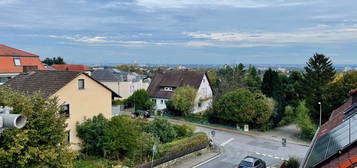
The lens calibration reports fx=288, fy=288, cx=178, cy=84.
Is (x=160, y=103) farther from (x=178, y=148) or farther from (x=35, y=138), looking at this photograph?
(x=35, y=138)

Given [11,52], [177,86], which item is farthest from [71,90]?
[177,86]

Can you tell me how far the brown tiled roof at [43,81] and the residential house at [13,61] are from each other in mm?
8484

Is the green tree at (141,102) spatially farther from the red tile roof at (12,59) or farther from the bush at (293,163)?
the bush at (293,163)

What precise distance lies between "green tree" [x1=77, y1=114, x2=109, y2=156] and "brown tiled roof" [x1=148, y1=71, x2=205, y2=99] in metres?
29.2

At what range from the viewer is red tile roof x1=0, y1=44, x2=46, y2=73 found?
115 ft

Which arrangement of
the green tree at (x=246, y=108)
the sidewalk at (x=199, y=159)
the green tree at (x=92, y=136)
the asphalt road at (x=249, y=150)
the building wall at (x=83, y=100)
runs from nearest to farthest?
1. the green tree at (x=92, y=136)
2. the building wall at (x=83, y=100)
3. the sidewalk at (x=199, y=159)
4. the asphalt road at (x=249, y=150)
5. the green tree at (x=246, y=108)

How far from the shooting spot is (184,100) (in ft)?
150

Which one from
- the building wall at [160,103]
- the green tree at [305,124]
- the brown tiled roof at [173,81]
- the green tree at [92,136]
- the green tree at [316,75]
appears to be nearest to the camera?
the green tree at [92,136]

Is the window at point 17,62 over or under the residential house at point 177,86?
over

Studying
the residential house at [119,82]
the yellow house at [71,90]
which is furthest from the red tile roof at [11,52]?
the residential house at [119,82]

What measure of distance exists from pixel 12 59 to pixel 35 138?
28.1 m

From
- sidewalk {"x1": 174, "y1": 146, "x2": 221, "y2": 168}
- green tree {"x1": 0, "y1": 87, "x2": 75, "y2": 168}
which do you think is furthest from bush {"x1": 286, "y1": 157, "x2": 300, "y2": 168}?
green tree {"x1": 0, "y1": 87, "x2": 75, "y2": 168}

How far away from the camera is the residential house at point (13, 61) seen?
115 feet

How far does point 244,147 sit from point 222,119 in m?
10.8
